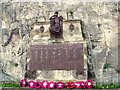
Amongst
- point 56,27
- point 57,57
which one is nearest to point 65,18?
point 56,27

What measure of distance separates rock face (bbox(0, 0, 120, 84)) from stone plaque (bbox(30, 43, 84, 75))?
0.32 meters

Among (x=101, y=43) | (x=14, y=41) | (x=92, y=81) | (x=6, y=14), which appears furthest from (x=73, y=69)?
(x=6, y=14)

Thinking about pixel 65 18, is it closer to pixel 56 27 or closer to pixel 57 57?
pixel 56 27

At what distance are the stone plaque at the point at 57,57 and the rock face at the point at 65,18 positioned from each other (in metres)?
0.32

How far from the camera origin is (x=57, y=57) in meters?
8.20

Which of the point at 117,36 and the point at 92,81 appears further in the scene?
the point at 117,36

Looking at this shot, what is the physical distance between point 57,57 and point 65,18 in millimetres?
1090

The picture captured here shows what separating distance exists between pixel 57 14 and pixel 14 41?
4.17 ft

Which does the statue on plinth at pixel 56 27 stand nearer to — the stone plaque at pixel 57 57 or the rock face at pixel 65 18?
the stone plaque at pixel 57 57

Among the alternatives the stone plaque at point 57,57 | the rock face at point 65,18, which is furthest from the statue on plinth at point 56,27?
the rock face at point 65,18

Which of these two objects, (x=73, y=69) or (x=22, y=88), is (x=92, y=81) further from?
(x=22, y=88)

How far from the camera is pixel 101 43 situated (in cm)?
861

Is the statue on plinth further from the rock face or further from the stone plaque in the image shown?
the rock face

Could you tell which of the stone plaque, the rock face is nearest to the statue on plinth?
the stone plaque
